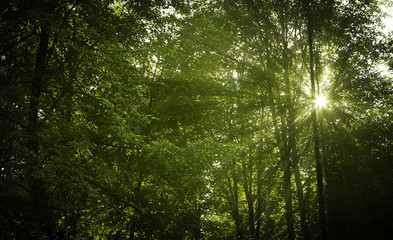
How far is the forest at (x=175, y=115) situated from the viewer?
6.70 metres

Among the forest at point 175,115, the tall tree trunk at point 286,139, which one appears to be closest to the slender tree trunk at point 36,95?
the forest at point 175,115

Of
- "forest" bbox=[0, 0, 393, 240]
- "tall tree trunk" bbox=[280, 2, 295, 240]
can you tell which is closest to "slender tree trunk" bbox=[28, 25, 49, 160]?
"forest" bbox=[0, 0, 393, 240]

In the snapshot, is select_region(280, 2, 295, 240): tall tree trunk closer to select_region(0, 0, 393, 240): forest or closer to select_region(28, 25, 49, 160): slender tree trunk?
select_region(0, 0, 393, 240): forest

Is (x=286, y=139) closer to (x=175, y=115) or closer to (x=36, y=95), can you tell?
(x=175, y=115)

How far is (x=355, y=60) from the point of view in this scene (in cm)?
1304

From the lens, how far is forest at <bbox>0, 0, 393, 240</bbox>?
6.70 meters

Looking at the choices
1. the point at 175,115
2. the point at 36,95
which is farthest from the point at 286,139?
the point at 36,95

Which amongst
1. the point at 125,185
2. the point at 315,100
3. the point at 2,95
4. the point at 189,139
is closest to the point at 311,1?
the point at 315,100

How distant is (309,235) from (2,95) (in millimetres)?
11522

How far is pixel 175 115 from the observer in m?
12.1

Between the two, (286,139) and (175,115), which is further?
(286,139)

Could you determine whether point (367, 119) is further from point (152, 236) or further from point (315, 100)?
point (152, 236)

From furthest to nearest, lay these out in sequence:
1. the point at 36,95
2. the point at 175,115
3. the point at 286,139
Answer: the point at 286,139 → the point at 175,115 → the point at 36,95

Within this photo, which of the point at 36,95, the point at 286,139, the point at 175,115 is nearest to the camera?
the point at 36,95
